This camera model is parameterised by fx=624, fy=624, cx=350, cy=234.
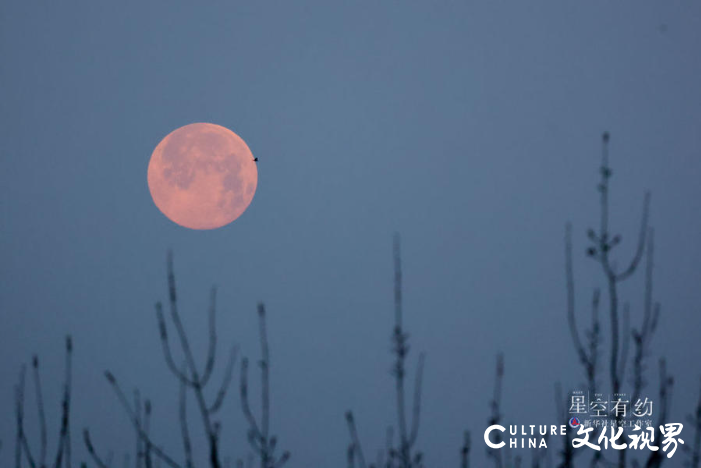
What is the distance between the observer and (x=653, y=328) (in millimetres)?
4418

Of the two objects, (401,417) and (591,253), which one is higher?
(591,253)

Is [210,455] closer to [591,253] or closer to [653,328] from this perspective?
[591,253]

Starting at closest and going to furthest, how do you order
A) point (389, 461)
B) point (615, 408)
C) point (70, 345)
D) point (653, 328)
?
point (615, 408) < point (70, 345) < point (653, 328) < point (389, 461)

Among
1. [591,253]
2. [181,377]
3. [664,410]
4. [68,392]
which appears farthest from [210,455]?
[664,410]

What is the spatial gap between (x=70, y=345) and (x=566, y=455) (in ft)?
10.6

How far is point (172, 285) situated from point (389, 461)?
246 cm

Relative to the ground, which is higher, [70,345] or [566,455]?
[70,345]

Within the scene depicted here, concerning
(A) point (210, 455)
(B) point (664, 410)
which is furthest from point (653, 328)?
(A) point (210, 455)

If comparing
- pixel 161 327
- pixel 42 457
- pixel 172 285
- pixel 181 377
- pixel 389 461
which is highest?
pixel 172 285

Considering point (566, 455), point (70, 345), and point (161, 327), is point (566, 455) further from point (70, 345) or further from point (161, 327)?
point (70, 345)

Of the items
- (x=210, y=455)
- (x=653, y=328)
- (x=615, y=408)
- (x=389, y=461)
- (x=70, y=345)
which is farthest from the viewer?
(x=389, y=461)

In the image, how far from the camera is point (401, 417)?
4215mm

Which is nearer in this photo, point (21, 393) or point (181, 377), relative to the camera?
point (181, 377)

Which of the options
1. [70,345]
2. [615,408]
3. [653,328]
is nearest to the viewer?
[615,408]
